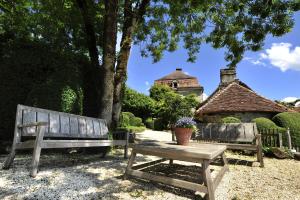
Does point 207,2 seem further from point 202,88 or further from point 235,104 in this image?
point 202,88

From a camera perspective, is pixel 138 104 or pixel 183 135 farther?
pixel 138 104

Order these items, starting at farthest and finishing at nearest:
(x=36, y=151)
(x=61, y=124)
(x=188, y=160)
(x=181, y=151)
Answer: (x=61, y=124) < (x=36, y=151) < (x=188, y=160) < (x=181, y=151)

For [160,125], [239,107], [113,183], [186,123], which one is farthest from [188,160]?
[160,125]

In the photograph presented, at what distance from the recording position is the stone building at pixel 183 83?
41500 mm

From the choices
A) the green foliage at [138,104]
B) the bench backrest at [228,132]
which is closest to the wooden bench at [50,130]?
the bench backrest at [228,132]

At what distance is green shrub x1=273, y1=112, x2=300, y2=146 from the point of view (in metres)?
9.82

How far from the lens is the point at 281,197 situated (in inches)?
156

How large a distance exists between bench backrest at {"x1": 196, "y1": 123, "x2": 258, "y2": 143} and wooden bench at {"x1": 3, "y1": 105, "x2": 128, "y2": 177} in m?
3.08

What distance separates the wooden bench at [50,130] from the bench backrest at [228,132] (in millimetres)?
3075

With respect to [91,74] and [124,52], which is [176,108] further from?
[124,52]

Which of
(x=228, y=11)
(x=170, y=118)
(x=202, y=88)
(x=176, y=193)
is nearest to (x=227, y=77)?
(x=170, y=118)

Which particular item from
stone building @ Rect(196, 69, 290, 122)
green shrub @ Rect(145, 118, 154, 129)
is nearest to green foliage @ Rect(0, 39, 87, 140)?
stone building @ Rect(196, 69, 290, 122)

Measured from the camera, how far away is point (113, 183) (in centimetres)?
419

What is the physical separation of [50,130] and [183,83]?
38.7 m
